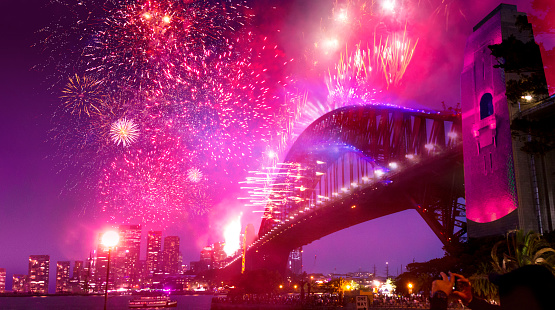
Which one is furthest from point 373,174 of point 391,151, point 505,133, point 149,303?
point 149,303

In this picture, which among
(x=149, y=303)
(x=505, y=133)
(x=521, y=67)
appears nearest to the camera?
(x=521, y=67)

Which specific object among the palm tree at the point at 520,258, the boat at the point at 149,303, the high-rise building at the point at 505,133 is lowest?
the boat at the point at 149,303

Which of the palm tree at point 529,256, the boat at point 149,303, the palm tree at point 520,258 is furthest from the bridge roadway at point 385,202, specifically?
the boat at point 149,303

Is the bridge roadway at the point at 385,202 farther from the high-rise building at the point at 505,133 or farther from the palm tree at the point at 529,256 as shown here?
the palm tree at the point at 529,256

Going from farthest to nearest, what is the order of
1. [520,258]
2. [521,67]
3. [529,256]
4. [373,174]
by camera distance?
1. [373,174]
2. [521,67]
3. [520,258]
4. [529,256]

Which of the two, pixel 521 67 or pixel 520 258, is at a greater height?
pixel 521 67

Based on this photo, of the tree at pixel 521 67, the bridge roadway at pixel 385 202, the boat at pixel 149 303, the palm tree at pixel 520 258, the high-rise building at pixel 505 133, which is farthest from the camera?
the boat at pixel 149 303

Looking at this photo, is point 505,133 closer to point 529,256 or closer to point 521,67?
point 521,67
